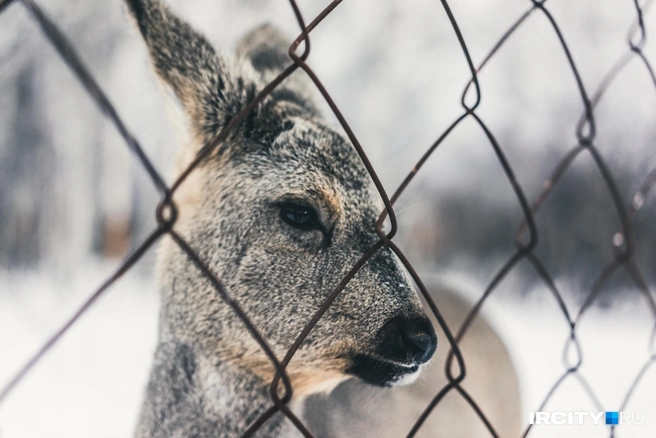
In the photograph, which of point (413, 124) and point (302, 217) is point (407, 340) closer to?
point (302, 217)

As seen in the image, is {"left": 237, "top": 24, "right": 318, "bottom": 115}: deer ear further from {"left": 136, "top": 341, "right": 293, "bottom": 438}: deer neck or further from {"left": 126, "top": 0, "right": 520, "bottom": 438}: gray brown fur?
{"left": 136, "top": 341, "right": 293, "bottom": 438}: deer neck

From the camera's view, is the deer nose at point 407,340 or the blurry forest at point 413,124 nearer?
the deer nose at point 407,340

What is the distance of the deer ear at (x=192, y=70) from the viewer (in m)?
1.02

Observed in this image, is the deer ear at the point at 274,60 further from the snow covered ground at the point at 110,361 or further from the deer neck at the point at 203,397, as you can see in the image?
the snow covered ground at the point at 110,361

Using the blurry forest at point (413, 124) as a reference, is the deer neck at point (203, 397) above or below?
below

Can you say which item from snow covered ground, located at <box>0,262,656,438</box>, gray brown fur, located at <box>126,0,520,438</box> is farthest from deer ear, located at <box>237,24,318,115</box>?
snow covered ground, located at <box>0,262,656,438</box>

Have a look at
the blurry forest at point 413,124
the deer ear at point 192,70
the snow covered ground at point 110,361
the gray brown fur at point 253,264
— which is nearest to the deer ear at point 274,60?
the gray brown fur at point 253,264

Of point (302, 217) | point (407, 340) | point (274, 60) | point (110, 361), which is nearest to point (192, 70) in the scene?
point (302, 217)

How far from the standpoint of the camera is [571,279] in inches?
214

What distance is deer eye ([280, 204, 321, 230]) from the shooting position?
A: 1.12m

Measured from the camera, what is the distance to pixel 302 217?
44.5 inches

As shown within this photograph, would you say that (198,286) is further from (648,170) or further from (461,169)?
(648,170)

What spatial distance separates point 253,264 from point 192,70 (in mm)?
460

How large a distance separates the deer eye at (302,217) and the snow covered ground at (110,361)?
4.63 feet
